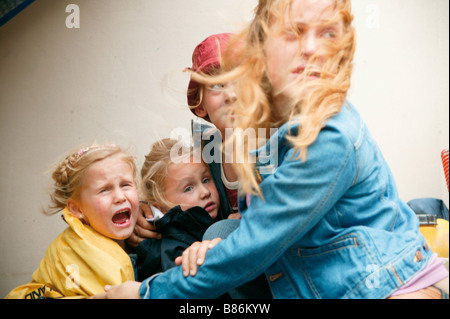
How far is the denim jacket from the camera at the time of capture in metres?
0.59

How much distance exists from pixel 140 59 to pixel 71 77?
18cm

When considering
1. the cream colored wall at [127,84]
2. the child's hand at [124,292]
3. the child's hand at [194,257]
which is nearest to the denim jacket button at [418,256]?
the child's hand at [194,257]

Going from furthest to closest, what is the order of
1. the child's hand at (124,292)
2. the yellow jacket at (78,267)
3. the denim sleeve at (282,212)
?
the yellow jacket at (78,267) < the child's hand at (124,292) < the denim sleeve at (282,212)

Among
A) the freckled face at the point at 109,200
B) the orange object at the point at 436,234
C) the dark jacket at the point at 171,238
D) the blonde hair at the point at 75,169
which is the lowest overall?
the orange object at the point at 436,234

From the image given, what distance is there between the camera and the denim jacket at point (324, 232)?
0.59 meters

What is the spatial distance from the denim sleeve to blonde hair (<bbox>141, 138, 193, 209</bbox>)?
0.37 metres

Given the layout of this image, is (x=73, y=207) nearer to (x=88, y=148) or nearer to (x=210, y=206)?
(x=88, y=148)

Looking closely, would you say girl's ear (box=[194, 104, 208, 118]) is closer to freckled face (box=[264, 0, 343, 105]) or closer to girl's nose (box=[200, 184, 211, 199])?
girl's nose (box=[200, 184, 211, 199])

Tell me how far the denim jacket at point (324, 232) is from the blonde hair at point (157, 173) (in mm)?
357

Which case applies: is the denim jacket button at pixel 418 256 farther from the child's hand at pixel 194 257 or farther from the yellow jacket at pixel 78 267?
the yellow jacket at pixel 78 267

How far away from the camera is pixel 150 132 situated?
1170 mm

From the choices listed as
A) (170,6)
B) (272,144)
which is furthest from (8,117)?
(272,144)

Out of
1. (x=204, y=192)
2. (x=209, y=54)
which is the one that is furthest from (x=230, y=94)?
(x=204, y=192)

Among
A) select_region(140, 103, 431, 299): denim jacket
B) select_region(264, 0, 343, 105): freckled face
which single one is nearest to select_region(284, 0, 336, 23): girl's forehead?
select_region(264, 0, 343, 105): freckled face
